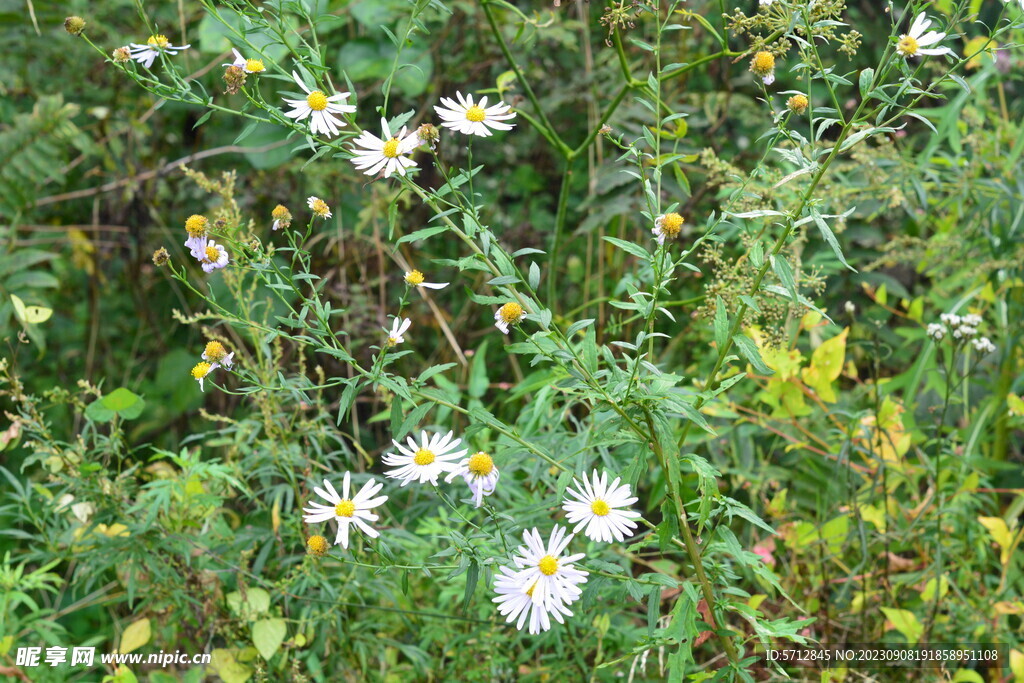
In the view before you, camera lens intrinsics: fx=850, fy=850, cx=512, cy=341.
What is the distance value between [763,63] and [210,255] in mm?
722

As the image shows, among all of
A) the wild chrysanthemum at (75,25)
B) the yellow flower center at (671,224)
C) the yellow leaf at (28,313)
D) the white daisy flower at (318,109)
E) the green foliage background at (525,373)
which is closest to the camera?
the yellow flower center at (671,224)

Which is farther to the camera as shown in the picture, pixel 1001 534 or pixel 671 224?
pixel 1001 534

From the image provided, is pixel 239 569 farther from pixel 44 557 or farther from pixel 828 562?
pixel 828 562

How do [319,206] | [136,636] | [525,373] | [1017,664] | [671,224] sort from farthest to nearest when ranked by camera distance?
[525,373] → [136,636] → [1017,664] → [319,206] → [671,224]

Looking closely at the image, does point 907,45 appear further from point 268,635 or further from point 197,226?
point 268,635

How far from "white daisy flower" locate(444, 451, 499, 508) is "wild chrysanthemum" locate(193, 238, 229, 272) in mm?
381

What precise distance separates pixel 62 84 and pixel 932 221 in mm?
2375

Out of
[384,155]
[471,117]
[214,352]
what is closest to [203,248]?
[214,352]

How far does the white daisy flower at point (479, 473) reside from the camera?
0.93 m

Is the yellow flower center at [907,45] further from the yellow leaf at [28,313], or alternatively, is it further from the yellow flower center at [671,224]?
the yellow leaf at [28,313]

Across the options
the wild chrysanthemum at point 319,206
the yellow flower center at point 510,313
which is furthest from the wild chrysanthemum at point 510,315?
the wild chrysanthemum at point 319,206

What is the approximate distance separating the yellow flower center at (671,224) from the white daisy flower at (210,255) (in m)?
0.52

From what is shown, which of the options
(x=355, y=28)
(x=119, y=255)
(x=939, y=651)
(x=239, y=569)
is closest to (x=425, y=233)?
(x=239, y=569)

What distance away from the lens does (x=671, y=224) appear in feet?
2.89
